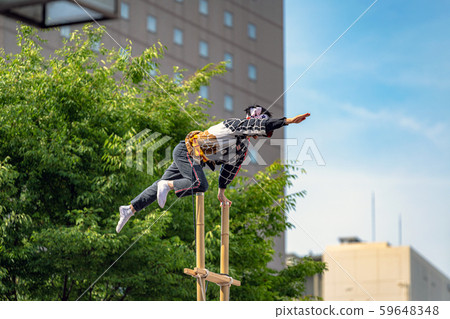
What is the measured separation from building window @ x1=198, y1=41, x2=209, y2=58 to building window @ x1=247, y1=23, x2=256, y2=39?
3638mm

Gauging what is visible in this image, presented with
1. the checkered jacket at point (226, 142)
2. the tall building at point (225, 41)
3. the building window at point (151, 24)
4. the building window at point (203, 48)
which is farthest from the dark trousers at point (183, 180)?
the building window at point (203, 48)

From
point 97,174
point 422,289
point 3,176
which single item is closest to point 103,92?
point 97,174

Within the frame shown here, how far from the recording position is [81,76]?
60.1 ft

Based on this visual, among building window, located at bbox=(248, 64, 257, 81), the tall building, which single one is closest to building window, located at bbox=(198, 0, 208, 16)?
the tall building

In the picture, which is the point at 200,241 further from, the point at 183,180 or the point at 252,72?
the point at 252,72

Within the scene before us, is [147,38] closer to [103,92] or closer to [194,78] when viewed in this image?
[194,78]

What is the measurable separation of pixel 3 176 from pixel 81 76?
2.94 metres

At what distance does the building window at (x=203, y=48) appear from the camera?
50.8 metres
